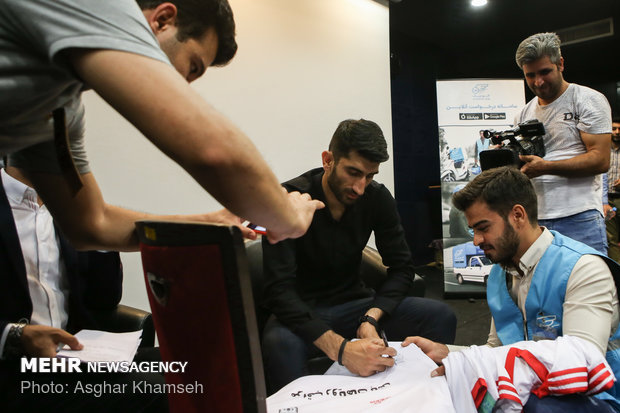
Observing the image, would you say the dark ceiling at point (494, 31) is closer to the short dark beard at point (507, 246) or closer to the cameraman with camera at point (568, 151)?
the cameraman with camera at point (568, 151)

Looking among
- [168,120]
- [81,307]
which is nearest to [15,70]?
[168,120]

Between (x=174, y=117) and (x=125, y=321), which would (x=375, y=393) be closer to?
(x=174, y=117)

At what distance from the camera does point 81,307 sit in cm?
169

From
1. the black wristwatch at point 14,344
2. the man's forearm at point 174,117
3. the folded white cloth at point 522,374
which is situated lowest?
the folded white cloth at point 522,374

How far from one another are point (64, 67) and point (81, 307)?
1394 mm

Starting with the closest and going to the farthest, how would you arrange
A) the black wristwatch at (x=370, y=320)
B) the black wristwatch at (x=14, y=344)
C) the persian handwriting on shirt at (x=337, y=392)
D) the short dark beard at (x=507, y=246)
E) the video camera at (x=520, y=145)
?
1. the persian handwriting on shirt at (x=337, y=392)
2. the black wristwatch at (x=14, y=344)
3. the short dark beard at (x=507, y=246)
4. the black wristwatch at (x=370, y=320)
5. the video camera at (x=520, y=145)

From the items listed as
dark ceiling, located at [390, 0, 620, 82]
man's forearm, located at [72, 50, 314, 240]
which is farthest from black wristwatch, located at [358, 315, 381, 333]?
→ dark ceiling, located at [390, 0, 620, 82]

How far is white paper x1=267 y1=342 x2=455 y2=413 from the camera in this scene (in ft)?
3.46

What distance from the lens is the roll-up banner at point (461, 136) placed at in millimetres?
4594

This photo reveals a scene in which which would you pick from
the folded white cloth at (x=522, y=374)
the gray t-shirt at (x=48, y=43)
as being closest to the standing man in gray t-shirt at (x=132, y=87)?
the gray t-shirt at (x=48, y=43)

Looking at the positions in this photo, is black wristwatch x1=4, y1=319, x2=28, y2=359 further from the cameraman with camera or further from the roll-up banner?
the roll-up banner

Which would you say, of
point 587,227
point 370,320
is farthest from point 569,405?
point 587,227

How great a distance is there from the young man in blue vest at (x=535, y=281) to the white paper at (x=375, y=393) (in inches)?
3.6
